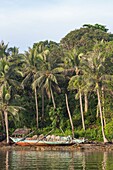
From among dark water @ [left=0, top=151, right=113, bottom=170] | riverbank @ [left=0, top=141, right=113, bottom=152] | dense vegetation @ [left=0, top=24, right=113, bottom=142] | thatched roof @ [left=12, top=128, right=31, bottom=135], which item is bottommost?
riverbank @ [left=0, top=141, right=113, bottom=152]

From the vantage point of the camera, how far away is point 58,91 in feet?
207

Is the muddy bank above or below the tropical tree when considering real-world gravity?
below

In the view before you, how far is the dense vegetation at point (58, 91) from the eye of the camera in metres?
55.4

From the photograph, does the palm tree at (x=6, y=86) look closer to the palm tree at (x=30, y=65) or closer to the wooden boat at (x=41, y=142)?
the wooden boat at (x=41, y=142)

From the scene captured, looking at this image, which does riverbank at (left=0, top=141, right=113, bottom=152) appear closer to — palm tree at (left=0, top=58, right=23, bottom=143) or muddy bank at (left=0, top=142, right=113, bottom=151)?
muddy bank at (left=0, top=142, right=113, bottom=151)

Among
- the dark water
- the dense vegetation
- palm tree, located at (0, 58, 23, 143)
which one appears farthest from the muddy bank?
the dark water

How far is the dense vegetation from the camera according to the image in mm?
55406

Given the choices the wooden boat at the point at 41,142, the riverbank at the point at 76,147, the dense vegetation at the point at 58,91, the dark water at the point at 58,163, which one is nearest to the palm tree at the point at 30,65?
the dense vegetation at the point at 58,91

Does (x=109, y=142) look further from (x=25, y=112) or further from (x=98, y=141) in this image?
(x=25, y=112)

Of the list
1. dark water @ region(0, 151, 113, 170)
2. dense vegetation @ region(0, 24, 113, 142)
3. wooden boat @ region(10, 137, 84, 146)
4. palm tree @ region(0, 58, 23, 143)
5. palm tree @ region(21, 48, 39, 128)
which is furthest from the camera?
palm tree @ region(21, 48, 39, 128)

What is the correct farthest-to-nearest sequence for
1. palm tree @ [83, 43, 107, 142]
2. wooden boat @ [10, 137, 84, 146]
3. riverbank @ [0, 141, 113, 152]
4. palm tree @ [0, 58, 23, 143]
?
palm tree @ [0, 58, 23, 143] → palm tree @ [83, 43, 107, 142] → wooden boat @ [10, 137, 84, 146] → riverbank @ [0, 141, 113, 152]

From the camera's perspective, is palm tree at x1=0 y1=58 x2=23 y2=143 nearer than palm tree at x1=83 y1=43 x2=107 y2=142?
No

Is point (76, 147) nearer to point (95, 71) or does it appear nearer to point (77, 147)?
point (77, 147)

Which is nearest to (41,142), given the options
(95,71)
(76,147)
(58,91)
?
(76,147)
